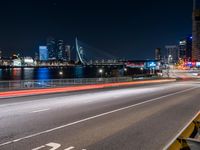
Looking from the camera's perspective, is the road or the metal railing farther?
the metal railing

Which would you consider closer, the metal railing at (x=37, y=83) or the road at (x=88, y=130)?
the road at (x=88, y=130)

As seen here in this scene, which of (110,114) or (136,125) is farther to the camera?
(110,114)

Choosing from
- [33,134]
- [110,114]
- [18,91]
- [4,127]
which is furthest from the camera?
[18,91]

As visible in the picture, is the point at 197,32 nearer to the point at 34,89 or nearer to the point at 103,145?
the point at 34,89

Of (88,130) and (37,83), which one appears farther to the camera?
(37,83)

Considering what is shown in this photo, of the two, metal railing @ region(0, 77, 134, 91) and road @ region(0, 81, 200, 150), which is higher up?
metal railing @ region(0, 77, 134, 91)

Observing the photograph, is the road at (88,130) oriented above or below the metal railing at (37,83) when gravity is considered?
below

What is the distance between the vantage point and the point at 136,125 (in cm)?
1245

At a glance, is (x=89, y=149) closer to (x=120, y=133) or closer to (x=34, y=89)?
(x=120, y=133)

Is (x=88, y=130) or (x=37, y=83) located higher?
(x=37, y=83)

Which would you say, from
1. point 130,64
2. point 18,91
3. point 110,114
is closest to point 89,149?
point 110,114

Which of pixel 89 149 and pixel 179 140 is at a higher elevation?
pixel 179 140

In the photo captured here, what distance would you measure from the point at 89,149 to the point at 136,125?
4229 mm

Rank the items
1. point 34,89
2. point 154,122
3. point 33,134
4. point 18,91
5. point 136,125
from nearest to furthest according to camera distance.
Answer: point 33,134, point 136,125, point 154,122, point 18,91, point 34,89
